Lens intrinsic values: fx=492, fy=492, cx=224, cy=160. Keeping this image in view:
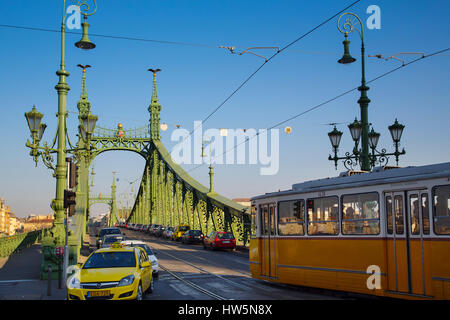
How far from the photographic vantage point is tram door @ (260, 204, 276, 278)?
14.2 metres

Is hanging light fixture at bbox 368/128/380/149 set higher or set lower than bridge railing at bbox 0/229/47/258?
higher

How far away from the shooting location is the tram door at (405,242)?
981cm

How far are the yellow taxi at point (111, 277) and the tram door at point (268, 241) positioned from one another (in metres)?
3.71

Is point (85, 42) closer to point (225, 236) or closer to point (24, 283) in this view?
point (24, 283)

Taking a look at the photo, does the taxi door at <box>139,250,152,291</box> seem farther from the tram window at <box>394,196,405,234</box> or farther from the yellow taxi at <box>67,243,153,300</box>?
the tram window at <box>394,196,405,234</box>

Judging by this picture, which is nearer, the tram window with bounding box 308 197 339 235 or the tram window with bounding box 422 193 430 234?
the tram window with bounding box 422 193 430 234

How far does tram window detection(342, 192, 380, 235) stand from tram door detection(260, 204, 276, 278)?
301 centimetres

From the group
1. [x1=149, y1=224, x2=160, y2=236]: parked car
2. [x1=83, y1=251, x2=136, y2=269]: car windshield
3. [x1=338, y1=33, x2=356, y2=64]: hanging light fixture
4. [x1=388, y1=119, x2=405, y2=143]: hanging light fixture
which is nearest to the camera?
[x1=83, y1=251, x2=136, y2=269]: car windshield

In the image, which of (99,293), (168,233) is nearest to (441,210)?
(99,293)

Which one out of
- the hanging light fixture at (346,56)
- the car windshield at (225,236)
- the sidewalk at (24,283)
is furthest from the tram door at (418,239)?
the car windshield at (225,236)

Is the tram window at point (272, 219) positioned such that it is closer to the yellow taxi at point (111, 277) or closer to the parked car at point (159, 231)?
the yellow taxi at point (111, 277)

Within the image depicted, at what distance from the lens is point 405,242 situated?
10141mm

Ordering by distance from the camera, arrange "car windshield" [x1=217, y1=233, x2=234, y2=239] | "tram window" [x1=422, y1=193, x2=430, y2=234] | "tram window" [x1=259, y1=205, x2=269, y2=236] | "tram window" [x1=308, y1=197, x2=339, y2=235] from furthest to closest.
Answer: "car windshield" [x1=217, y1=233, x2=234, y2=239]
"tram window" [x1=259, y1=205, x2=269, y2=236]
"tram window" [x1=308, y1=197, x2=339, y2=235]
"tram window" [x1=422, y1=193, x2=430, y2=234]

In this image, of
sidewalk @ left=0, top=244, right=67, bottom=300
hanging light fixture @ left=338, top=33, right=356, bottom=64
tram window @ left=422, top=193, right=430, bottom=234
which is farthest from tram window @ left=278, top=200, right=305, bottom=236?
hanging light fixture @ left=338, top=33, right=356, bottom=64
